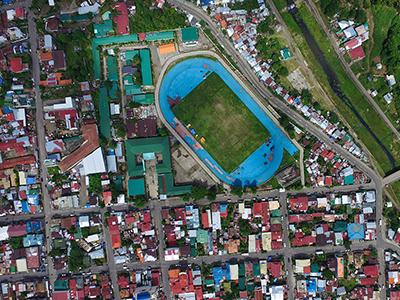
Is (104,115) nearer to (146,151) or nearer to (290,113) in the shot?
(146,151)

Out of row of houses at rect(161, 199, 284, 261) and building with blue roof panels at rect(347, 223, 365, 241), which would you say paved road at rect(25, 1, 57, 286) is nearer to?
row of houses at rect(161, 199, 284, 261)

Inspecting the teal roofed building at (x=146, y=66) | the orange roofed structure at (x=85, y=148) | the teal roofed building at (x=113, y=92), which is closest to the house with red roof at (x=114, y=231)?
the orange roofed structure at (x=85, y=148)

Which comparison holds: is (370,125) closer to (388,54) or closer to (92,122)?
(388,54)

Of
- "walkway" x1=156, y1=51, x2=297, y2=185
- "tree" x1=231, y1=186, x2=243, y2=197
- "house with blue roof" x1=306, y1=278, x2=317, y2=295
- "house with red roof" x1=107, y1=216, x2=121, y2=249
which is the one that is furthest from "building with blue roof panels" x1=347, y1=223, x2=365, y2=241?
"house with red roof" x1=107, y1=216, x2=121, y2=249

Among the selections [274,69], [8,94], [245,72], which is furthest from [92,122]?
[274,69]

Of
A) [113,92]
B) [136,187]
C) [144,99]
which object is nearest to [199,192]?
[136,187]
